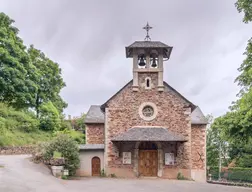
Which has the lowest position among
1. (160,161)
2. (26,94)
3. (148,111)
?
(160,161)

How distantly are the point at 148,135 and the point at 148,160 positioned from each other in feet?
6.79

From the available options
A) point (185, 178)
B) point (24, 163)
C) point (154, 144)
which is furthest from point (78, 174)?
point (185, 178)

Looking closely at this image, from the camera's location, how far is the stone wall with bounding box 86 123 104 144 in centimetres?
2683

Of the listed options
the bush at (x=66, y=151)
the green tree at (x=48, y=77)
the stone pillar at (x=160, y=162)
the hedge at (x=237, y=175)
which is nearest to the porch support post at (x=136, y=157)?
the stone pillar at (x=160, y=162)

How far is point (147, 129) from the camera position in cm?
2131

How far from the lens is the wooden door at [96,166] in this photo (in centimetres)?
2167

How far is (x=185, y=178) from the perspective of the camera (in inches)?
819

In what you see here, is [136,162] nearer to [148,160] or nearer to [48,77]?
[148,160]

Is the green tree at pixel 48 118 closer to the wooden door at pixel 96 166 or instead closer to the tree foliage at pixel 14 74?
the tree foliage at pixel 14 74

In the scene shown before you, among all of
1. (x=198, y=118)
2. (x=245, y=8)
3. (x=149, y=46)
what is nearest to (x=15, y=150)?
(x=149, y=46)

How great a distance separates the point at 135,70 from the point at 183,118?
189 inches

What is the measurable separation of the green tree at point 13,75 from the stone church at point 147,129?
5408 millimetres

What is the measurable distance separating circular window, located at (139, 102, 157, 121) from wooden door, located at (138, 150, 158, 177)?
236 cm

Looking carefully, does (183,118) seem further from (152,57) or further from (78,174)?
(78,174)
